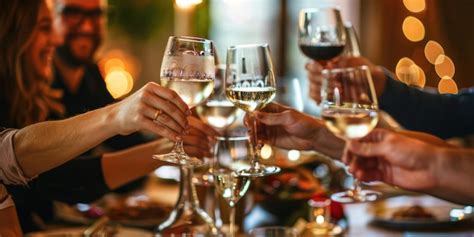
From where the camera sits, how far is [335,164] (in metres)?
2.74

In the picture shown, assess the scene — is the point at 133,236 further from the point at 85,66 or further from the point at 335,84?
the point at 85,66

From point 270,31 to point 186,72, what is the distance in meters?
4.98

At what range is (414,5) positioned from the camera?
19.4ft

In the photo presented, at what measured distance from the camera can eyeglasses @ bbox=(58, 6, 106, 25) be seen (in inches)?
131

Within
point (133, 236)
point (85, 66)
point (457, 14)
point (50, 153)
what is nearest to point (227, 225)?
point (133, 236)

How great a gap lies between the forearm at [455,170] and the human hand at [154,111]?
453 mm

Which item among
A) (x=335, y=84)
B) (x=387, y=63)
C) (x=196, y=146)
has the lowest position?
(x=387, y=63)

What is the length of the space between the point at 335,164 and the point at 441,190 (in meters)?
1.41

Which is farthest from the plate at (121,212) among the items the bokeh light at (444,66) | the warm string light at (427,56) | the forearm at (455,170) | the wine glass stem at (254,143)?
the bokeh light at (444,66)

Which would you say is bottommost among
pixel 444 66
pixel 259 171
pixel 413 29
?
pixel 444 66

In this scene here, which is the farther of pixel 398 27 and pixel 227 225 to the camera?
pixel 398 27

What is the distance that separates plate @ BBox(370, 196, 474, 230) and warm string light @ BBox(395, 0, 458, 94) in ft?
9.98

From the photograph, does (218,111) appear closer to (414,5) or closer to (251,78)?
(251,78)

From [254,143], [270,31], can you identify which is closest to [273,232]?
[254,143]
